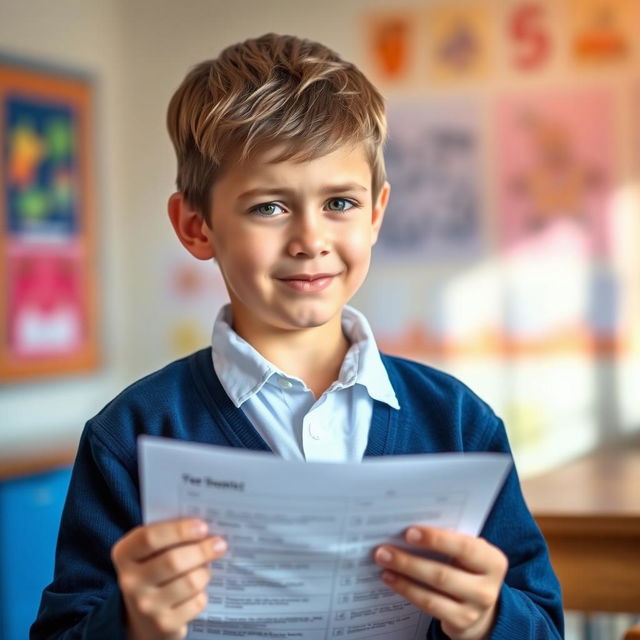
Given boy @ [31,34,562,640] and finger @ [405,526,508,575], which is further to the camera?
boy @ [31,34,562,640]

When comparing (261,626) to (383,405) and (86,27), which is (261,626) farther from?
(86,27)

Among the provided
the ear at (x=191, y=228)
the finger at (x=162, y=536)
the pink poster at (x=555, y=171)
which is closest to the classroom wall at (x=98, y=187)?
the pink poster at (x=555, y=171)

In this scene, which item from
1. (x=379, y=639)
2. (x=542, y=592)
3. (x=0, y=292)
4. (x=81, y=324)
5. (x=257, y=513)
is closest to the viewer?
(x=257, y=513)

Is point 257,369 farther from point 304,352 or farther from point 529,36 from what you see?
point 529,36

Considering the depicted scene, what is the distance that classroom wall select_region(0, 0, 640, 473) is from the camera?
130 inches

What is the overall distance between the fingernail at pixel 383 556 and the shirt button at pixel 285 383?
0.94 ft

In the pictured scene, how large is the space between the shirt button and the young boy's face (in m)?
0.06

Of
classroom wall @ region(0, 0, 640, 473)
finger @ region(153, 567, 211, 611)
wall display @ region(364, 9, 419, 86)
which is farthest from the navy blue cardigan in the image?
wall display @ region(364, 9, 419, 86)

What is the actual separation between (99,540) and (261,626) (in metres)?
0.22

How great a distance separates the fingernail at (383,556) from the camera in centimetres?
94

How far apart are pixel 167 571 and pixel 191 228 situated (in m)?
0.49

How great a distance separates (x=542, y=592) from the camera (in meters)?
1.17

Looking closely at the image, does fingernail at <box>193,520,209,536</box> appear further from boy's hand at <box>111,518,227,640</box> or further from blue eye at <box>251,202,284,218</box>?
blue eye at <box>251,202,284,218</box>

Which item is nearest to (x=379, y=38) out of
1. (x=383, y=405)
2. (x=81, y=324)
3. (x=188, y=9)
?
(x=188, y=9)
